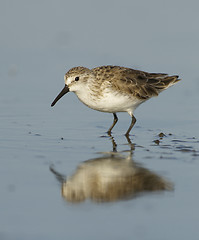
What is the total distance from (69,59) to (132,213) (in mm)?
9800

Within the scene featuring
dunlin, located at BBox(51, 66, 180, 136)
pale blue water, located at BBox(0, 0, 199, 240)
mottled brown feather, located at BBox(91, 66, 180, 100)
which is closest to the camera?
pale blue water, located at BBox(0, 0, 199, 240)

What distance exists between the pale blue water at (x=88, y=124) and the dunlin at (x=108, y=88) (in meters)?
0.54

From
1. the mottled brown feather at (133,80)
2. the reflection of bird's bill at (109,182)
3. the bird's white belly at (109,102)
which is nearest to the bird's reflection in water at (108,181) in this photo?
the reflection of bird's bill at (109,182)

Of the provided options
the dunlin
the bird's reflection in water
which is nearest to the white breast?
the dunlin

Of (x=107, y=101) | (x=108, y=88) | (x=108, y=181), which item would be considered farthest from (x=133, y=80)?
(x=108, y=181)

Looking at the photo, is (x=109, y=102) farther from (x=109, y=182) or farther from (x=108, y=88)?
(x=109, y=182)

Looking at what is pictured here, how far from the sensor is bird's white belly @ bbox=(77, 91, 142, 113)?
9914 millimetres

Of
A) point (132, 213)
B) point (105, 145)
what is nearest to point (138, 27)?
point (105, 145)

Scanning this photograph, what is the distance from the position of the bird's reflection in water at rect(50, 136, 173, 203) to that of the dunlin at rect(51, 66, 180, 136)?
2.26 metres

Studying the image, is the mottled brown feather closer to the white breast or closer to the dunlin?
the dunlin

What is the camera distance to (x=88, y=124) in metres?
10.6

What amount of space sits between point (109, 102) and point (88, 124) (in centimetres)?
82

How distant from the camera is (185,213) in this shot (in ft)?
19.1

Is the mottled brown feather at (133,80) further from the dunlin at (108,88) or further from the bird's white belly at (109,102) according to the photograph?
the bird's white belly at (109,102)
